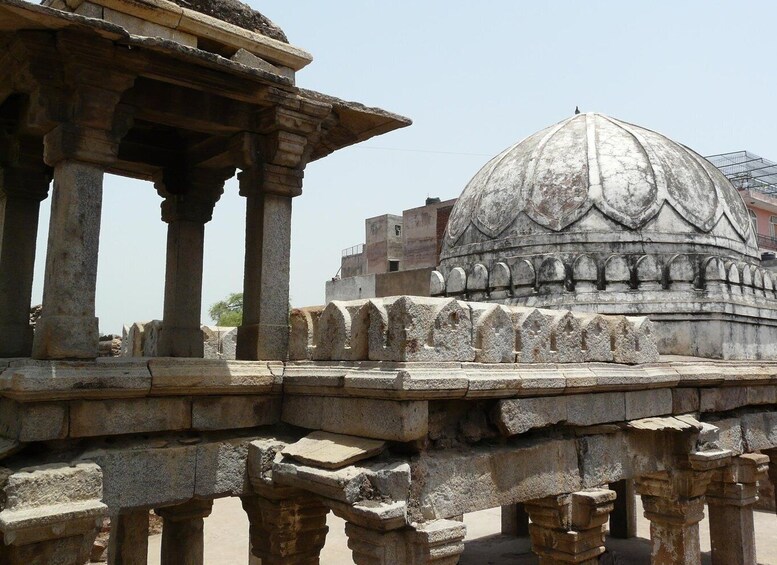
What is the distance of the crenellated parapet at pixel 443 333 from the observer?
3.95 meters

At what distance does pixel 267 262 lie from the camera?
4.79m

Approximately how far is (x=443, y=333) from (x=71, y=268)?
2.11m

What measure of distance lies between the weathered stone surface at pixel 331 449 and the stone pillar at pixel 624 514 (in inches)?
314

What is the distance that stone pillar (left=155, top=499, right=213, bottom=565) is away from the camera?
245 inches

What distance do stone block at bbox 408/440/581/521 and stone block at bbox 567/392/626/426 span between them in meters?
0.19

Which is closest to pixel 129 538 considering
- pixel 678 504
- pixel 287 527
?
pixel 287 527

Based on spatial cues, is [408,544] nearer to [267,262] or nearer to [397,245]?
[267,262]

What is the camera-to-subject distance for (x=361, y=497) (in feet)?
12.4

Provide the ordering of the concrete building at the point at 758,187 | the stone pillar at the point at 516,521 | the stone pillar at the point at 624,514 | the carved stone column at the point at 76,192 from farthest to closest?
the concrete building at the point at 758,187
the stone pillar at the point at 516,521
the stone pillar at the point at 624,514
the carved stone column at the point at 76,192

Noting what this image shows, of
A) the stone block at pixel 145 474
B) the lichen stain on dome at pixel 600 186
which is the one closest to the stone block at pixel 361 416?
the stone block at pixel 145 474

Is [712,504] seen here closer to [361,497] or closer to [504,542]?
[504,542]

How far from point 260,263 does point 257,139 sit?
856 millimetres

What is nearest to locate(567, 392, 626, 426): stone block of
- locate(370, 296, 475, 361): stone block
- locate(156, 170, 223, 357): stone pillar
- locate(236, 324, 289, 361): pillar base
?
locate(370, 296, 475, 361): stone block

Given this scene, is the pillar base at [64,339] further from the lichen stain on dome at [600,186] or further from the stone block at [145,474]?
the lichen stain on dome at [600,186]
